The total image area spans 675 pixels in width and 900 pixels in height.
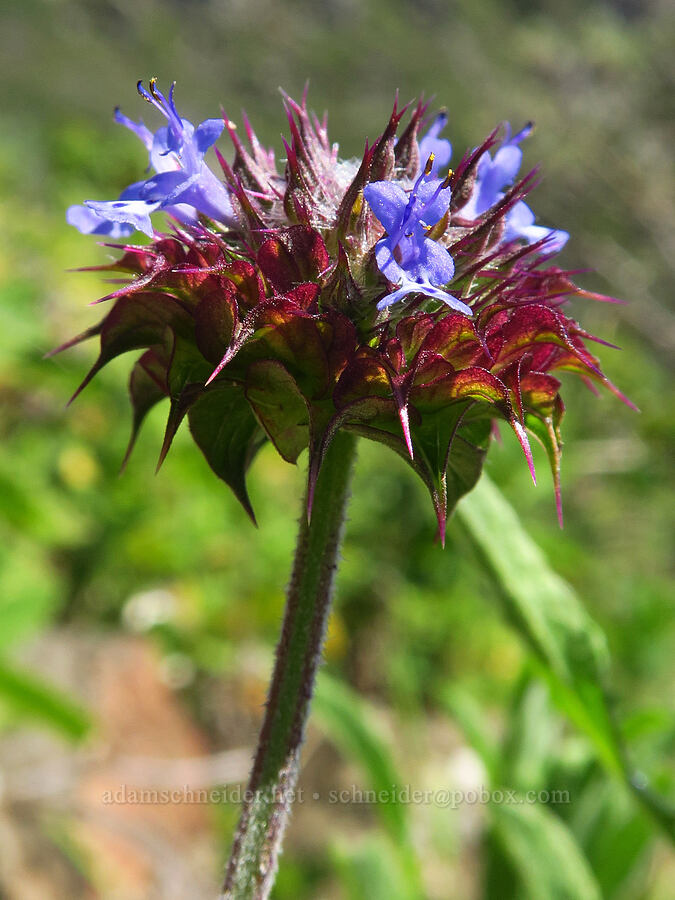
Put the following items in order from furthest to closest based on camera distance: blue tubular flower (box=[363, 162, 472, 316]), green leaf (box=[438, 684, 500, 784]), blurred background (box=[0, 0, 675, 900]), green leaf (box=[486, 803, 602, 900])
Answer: green leaf (box=[438, 684, 500, 784]), blurred background (box=[0, 0, 675, 900]), green leaf (box=[486, 803, 602, 900]), blue tubular flower (box=[363, 162, 472, 316])

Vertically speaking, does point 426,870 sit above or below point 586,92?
below

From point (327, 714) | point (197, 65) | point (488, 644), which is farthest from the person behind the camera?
point (197, 65)

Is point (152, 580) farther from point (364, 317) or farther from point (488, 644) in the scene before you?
point (364, 317)

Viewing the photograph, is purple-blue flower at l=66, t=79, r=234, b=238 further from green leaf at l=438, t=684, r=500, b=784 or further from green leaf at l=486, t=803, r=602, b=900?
green leaf at l=438, t=684, r=500, b=784

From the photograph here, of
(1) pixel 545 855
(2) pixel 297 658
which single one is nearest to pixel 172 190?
(2) pixel 297 658

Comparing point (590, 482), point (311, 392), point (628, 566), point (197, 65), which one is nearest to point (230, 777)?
point (311, 392)

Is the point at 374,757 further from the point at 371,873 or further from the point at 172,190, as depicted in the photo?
the point at 172,190

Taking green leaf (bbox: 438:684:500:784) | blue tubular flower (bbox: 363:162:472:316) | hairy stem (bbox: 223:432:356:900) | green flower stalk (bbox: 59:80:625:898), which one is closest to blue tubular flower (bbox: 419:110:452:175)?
green flower stalk (bbox: 59:80:625:898)
